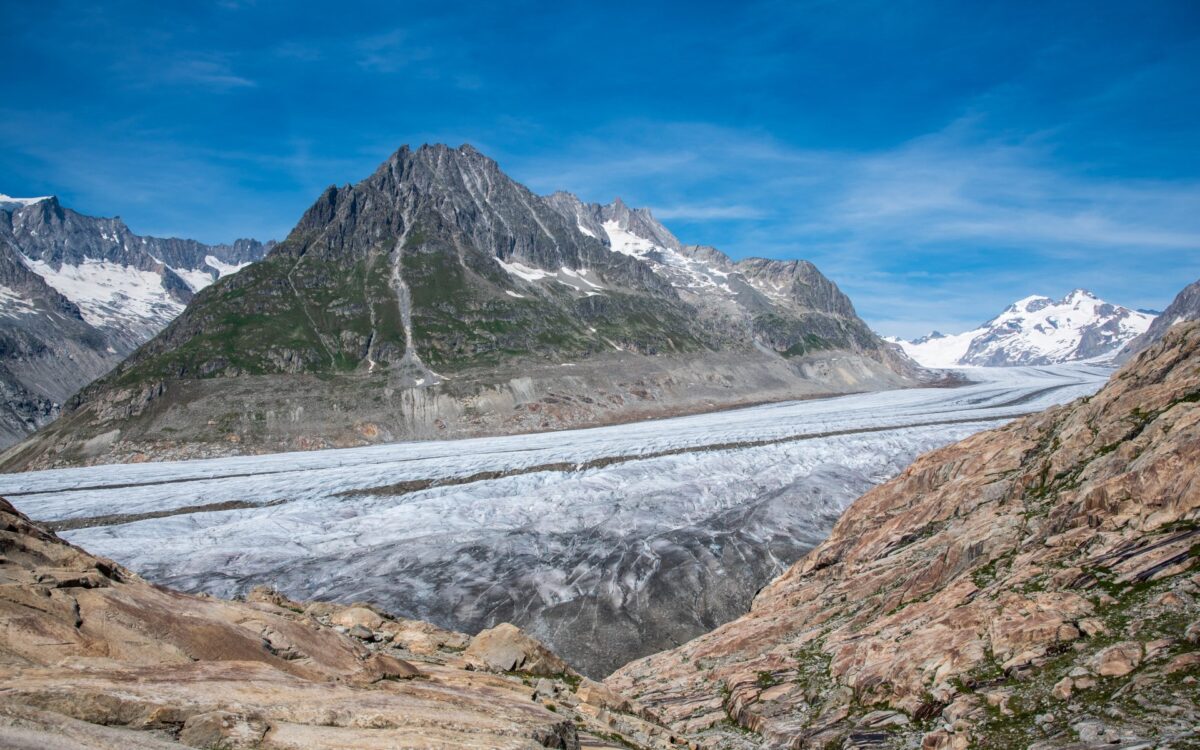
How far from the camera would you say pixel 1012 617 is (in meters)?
20.0

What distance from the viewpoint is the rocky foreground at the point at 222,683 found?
36.9 ft

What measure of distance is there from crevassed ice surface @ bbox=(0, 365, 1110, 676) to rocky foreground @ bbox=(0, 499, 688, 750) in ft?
77.0

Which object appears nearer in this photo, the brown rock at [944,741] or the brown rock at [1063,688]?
the brown rock at [1063,688]

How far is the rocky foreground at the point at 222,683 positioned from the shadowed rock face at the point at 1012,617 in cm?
630

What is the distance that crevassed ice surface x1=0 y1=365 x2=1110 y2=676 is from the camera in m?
46.6

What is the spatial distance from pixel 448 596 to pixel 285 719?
124 ft

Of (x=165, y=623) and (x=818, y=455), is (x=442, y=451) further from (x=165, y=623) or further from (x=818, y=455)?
(x=165, y=623)

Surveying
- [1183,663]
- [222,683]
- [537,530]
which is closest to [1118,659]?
[1183,663]

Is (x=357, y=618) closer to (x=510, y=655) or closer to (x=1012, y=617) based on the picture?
(x=510, y=655)

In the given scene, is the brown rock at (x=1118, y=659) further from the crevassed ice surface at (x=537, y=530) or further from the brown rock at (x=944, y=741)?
the crevassed ice surface at (x=537, y=530)

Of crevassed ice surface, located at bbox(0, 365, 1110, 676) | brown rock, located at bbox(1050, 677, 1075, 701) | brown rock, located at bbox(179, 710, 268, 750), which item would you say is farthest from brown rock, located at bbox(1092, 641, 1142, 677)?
crevassed ice surface, located at bbox(0, 365, 1110, 676)

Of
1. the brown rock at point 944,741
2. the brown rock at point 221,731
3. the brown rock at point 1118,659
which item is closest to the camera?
the brown rock at point 221,731

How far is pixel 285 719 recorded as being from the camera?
12.3 meters

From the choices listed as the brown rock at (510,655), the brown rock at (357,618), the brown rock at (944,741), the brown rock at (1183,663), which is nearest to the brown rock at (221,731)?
the brown rock at (510,655)
